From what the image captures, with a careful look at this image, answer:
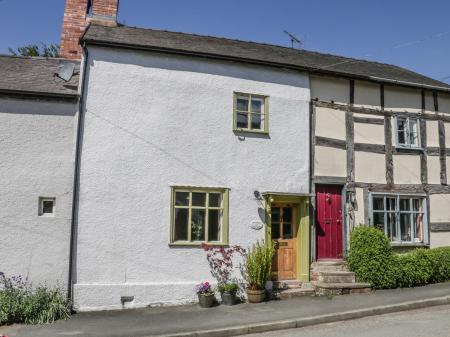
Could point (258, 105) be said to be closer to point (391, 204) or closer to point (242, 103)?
point (242, 103)

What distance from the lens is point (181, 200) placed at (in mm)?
10719

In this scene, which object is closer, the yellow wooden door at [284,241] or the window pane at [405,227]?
the yellow wooden door at [284,241]

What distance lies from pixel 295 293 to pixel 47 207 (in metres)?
6.35

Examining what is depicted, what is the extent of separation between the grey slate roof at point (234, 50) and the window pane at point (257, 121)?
57.1 inches

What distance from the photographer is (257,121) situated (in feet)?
38.4

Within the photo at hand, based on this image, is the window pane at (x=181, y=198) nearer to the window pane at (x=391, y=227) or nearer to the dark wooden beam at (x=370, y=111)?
the dark wooden beam at (x=370, y=111)

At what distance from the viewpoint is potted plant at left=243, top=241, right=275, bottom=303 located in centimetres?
1039

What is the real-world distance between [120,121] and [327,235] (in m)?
6.42

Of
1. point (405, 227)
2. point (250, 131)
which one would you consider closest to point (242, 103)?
point (250, 131)

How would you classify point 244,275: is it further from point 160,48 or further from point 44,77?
point 44,77

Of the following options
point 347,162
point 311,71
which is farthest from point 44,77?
point 347,162

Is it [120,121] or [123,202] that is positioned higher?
[120,121]

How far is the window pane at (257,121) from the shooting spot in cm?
1164

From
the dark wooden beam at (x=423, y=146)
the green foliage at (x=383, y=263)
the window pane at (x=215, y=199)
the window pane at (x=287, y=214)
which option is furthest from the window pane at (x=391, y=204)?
the window pane at (x=215, y=199)
